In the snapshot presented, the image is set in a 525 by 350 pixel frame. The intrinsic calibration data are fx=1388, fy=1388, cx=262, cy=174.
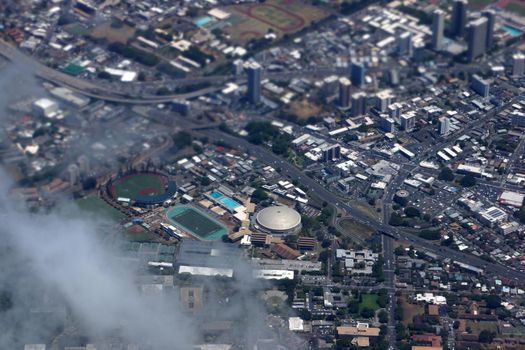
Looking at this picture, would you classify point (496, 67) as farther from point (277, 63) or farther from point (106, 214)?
point (106, 214)

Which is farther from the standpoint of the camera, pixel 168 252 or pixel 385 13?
pixel 385 13

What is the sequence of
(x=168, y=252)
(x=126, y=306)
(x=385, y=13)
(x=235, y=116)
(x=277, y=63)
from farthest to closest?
(x=385, y=13) < (x=277, y=63) < (x=235, y=116) < (x=168, y=252) < (x=126, y=306)

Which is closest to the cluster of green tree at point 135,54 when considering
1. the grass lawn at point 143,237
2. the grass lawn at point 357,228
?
the grass lawn at point 143,237

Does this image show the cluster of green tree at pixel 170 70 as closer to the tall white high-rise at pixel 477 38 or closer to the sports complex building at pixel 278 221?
the sports complex building at pixel 278 221

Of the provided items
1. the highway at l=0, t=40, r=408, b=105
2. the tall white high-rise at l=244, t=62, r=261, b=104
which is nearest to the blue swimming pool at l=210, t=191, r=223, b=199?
the tall white high-rise at l=244, t=62, r=261, b=104

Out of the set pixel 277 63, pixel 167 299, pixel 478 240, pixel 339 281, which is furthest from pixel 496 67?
pixel 167 299

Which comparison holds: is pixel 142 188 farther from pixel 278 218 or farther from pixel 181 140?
pixel 278 218

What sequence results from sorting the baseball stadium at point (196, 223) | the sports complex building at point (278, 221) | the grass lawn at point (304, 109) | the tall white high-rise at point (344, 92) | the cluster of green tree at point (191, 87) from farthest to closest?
1. the cluster of green tree at point (191, 87)
2. the grass lawn at point (304, 109)
3. the tall white high-rise at point (344, 92)
4. the baseball stadium at point (196, 223)
5. the sports complex building at point (278, 221)
